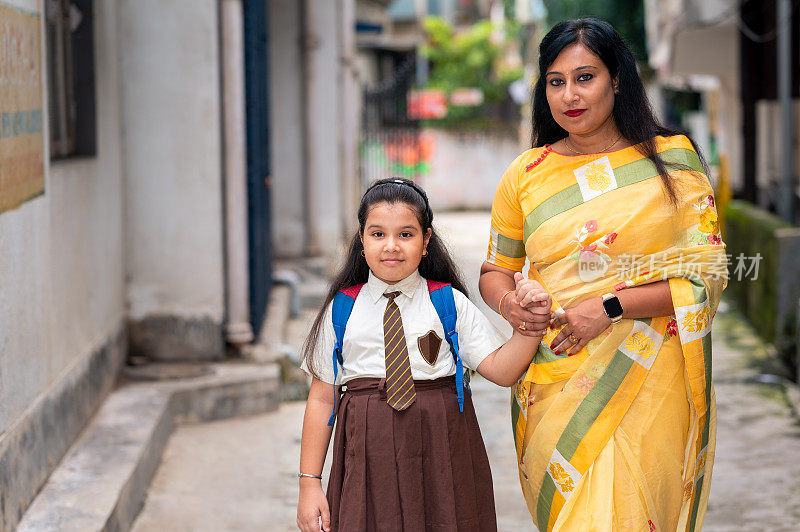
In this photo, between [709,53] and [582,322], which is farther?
[709,53]

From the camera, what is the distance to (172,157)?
6336mm

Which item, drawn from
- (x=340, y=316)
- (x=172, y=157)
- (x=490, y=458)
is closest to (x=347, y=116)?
(x=172, y=157)

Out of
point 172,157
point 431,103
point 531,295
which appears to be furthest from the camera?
point 431,103

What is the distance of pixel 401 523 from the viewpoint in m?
2.66

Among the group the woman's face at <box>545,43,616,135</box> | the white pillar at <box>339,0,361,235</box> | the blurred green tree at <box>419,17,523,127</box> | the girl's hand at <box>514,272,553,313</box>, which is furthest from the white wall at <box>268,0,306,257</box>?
the blurred green tree at <box>419,17,523,127</box>

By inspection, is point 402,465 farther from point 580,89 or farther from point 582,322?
point 580,89

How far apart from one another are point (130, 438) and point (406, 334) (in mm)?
Result: 2594

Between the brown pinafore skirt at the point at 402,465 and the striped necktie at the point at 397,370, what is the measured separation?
27 mm

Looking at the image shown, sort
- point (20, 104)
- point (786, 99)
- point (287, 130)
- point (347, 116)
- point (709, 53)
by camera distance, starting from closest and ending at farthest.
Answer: point (20, 104), point (786, 99), point (287, 130), point (709, 53), point (347, 116)

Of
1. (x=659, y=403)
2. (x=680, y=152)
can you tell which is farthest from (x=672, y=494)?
(x=680, y=152)

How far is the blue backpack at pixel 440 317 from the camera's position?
2736mm

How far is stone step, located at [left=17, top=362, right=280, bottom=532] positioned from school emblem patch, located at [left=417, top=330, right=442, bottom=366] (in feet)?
5.46

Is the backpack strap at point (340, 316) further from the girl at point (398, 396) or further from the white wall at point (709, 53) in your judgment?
the white wall at point (709, 53)

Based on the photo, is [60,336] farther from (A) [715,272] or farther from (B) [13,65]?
(A) [715,272]
